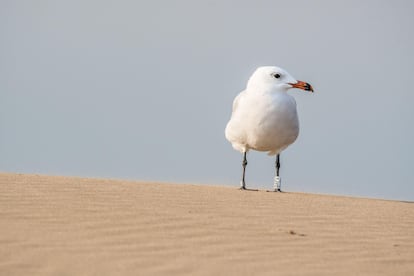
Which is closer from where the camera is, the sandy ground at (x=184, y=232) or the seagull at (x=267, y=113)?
the sandy ground at (x=184, y=232)

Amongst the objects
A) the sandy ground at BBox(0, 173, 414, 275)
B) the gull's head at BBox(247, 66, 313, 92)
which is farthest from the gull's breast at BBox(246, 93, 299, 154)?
the sandy ground at BBox(0, 173, 414, 275)

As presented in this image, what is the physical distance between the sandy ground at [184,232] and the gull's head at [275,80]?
2.54m

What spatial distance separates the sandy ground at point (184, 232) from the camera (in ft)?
20.3

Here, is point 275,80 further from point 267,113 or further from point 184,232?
point 184,232

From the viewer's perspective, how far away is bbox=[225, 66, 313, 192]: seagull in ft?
37.4

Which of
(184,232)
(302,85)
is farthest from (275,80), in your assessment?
(184,232)

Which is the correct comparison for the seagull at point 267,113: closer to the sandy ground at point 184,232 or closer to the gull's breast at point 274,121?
the gull's breast at point 274,121

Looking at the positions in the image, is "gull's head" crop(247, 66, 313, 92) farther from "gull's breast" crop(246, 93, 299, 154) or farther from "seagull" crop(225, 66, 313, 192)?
"gull's breast" crop(246, 93, 299, 154)

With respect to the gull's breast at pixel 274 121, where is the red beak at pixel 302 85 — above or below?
above

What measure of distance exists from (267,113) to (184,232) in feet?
15.0

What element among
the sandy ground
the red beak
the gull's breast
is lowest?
the sandy ground

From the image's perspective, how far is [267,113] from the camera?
11.4m

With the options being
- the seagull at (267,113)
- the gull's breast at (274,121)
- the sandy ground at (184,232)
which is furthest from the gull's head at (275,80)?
the sandy ground at (184,232)

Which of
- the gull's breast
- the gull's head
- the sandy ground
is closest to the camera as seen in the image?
the sandy ground
